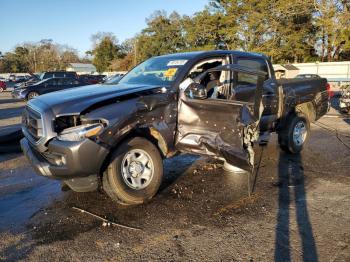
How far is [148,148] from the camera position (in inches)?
176

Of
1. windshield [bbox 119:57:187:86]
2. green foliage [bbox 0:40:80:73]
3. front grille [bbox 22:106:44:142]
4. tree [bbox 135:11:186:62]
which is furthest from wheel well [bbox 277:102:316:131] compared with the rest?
green foliage [bbox 0:40:80:73]

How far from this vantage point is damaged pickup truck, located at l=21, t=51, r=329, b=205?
3.96 meters

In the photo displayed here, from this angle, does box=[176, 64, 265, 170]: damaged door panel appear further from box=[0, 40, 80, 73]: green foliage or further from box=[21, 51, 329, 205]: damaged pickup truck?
box=[0, 40, 80, 73]: green foliage

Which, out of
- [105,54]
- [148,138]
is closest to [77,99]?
[148,138]

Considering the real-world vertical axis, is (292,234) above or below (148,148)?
below

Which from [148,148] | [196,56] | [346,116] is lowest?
[346,116]

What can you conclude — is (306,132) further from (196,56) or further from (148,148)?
(148,148)

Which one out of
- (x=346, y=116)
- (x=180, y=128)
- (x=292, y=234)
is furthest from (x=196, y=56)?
(x=346, y=116)

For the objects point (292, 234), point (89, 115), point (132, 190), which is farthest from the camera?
point (132, 190)

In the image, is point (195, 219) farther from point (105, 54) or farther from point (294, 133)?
point (105, 54)

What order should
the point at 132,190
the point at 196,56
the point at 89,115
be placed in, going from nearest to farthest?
the point at 89,115, the point at 132,190, the point at 196,56

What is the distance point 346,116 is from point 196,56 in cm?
998

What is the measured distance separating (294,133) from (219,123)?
3081 mm

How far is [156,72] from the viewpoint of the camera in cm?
529
